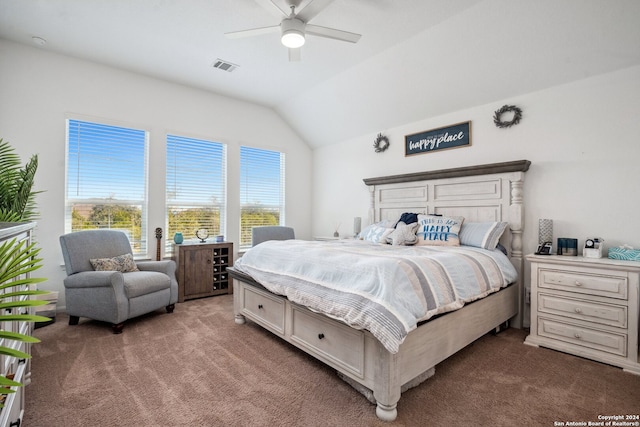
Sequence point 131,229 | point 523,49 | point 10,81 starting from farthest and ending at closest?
point 131,229, point 10,81, point 523,49

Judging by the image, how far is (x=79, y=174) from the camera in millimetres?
3832

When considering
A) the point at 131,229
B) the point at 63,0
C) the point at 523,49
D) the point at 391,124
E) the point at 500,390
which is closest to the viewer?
the point at 500,390

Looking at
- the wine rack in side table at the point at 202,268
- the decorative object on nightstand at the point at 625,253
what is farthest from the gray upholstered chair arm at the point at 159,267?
the decorative object on nightstand at the point at 625,253

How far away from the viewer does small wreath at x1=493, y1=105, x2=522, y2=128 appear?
3.40 metres

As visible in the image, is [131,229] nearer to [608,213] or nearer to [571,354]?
[571,354]

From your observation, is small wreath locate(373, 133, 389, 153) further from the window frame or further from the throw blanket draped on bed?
the window frame

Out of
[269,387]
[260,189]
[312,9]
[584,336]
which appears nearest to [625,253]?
[584,336]

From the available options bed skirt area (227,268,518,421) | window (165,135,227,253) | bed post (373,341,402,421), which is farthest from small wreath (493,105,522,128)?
window (165,135,227,253)

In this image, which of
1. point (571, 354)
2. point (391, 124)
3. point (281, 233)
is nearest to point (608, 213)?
point (571, 354)

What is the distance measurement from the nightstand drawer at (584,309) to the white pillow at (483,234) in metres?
0.62

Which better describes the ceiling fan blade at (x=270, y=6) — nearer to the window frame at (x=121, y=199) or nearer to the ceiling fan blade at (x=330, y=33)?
the ceiling fan blade at (x=330, y=33)

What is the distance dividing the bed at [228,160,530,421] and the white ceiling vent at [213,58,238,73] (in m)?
2.44

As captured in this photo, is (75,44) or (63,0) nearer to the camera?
(63,0)

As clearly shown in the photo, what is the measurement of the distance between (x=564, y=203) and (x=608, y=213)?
0.34 m
